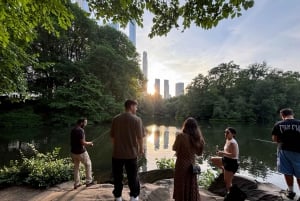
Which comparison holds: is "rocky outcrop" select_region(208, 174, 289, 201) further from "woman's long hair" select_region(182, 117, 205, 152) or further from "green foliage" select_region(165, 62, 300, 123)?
"green foliage" select_region(165, 62, 300, 123)

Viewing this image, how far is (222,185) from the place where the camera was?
5723 mm

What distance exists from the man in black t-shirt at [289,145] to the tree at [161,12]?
2.35 m

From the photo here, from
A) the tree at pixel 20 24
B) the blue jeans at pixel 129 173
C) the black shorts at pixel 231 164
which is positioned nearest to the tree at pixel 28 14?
the tree at pixel 20 24

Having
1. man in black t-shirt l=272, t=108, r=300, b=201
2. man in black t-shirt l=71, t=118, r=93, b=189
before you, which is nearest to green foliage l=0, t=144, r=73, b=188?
man in black t-shirt l=71, t=118, r=93, b=189

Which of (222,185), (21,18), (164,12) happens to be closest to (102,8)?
(164,12)

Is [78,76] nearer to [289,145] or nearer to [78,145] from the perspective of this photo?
[78,145]

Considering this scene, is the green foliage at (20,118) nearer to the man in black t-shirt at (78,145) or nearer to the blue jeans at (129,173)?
the man in black t-shirt at (78,145)

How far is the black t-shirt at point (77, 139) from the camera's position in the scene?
5.18 metres

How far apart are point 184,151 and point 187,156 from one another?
0.30 feet

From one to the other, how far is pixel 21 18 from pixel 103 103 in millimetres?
22370

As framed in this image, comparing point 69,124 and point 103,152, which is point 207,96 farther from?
point 103,152

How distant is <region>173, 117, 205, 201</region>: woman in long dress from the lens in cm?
349

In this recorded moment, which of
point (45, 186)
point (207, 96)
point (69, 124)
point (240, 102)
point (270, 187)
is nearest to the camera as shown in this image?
point (270, 187)

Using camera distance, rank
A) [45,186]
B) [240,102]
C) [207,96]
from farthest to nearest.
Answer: [207,96]
[240,102]
[45,186]
